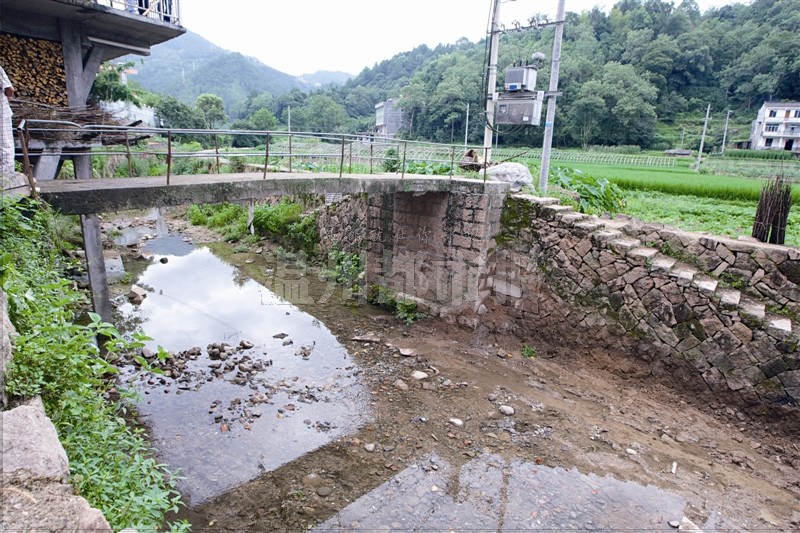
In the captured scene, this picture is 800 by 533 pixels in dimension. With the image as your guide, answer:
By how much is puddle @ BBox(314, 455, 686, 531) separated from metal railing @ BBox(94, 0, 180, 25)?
27.7 ft

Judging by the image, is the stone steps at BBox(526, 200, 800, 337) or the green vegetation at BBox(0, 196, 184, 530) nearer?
the green vegetation at BBox(0, 196, 184, 530)

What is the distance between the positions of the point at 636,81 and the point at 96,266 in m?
56.0

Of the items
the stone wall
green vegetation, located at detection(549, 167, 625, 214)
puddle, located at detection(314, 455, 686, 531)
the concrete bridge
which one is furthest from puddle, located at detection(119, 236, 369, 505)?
green vegetation, located at detection(549, 167, 625, 214)

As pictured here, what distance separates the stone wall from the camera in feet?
22.3

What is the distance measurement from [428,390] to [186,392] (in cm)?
398

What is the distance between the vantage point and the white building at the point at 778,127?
46688 millimetres

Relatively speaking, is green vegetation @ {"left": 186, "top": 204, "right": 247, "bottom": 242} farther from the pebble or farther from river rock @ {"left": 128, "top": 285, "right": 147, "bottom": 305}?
the pebble

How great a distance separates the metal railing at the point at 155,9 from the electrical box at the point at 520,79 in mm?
6718

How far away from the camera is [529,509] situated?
5.30 meters

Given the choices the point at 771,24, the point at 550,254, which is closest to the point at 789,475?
the point at 550,254

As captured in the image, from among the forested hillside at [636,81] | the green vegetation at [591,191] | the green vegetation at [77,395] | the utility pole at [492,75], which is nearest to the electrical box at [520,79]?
the utility pole at [492,75]

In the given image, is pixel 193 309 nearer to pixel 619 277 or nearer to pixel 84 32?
pixel 84 32

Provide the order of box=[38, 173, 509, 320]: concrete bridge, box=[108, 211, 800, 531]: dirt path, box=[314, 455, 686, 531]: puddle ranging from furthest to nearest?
box=[38, 173, 509, 320]: concrete bridge < box=[108, 211, 800, 531]: dirt path < box=[314, 455, 686, 531]: puddle

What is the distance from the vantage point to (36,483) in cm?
211
